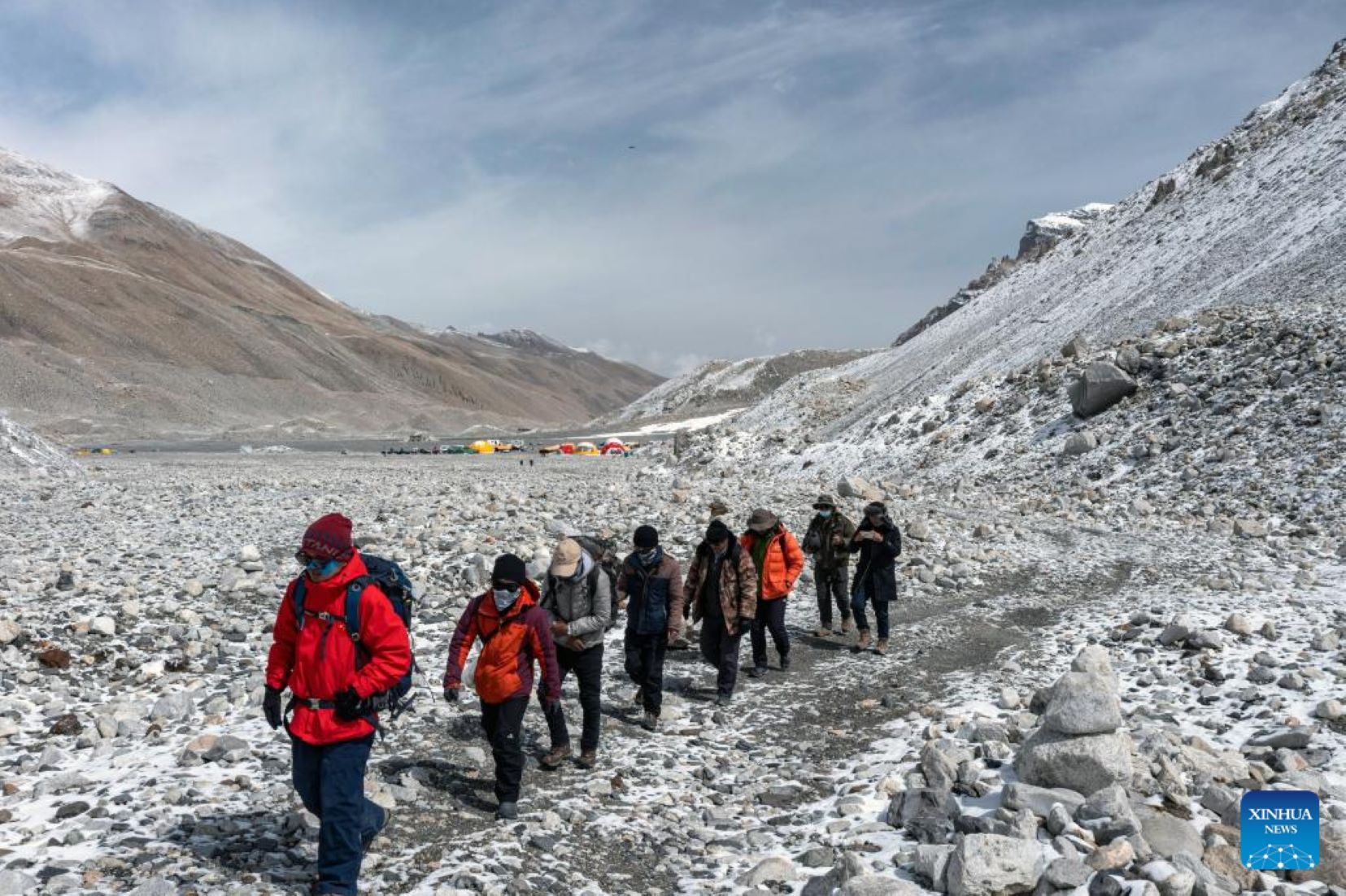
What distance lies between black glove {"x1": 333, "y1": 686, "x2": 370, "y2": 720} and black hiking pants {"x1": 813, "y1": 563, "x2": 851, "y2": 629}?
24.7 ft

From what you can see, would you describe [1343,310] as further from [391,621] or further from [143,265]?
[143,265]

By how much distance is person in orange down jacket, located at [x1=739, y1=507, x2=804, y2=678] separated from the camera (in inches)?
377

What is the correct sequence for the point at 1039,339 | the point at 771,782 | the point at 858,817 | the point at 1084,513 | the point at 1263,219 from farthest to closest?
1. the point at 1039,339
2. the point at 1263,219
3. the point at 1084,513
4. the point at 771,782
5. the point at 858,817

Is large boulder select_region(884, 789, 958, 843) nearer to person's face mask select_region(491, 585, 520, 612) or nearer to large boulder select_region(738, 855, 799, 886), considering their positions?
large boulder select_region(738, 855, 799, 886)

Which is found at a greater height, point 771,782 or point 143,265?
point 143,265

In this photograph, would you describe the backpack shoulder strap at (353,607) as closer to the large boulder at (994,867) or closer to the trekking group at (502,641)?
the trekking group at (502,641)

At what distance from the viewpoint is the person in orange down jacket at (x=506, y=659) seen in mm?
6137

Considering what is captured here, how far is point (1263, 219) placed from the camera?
33219mm

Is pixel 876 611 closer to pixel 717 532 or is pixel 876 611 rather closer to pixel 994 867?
pixel 717 532

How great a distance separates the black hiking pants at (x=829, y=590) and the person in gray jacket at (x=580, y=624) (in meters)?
4.82

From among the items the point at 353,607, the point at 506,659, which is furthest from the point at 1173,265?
the point at 353,607

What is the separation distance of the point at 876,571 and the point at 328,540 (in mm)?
7430

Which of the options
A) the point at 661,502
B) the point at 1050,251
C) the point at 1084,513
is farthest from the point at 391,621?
the point at 1050,251

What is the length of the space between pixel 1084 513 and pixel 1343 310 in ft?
35.1
